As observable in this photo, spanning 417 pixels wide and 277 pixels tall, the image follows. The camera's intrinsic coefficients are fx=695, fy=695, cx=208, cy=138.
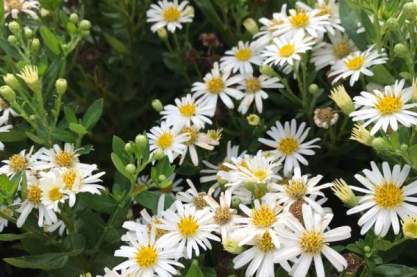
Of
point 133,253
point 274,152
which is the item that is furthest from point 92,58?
point 133,253

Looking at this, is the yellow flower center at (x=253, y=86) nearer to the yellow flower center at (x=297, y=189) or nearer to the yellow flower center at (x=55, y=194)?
the yellow flower center at (x=297, y=189)

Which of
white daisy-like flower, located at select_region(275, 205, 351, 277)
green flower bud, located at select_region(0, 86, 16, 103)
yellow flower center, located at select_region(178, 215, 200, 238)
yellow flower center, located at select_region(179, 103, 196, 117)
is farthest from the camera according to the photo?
yellow flower center, located at select_region(179, 103, 196, 117)

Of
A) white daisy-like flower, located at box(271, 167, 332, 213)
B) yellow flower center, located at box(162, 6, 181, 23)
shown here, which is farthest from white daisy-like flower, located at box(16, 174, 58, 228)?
yellow flower center, located at box(162, 6, 181, 23)

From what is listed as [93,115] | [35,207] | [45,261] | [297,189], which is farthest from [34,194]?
[297,189]

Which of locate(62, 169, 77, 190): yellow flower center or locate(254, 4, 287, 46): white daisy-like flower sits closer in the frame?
locate(62, 169, 77, 190): yellow flower center

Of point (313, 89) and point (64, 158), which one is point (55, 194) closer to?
point (64, 158)

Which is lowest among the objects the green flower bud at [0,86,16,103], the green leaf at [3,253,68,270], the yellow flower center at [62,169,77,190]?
the green leaf at [3,253,68,270]

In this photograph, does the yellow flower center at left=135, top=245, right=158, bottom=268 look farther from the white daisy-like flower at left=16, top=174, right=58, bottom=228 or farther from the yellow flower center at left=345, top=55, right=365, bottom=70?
the yellow flower center at left=345, top=55, right=365, bottom=70

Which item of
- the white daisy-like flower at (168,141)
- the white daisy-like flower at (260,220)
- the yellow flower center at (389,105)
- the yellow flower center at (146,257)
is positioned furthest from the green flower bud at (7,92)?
the yellow flower center at (389,105)
